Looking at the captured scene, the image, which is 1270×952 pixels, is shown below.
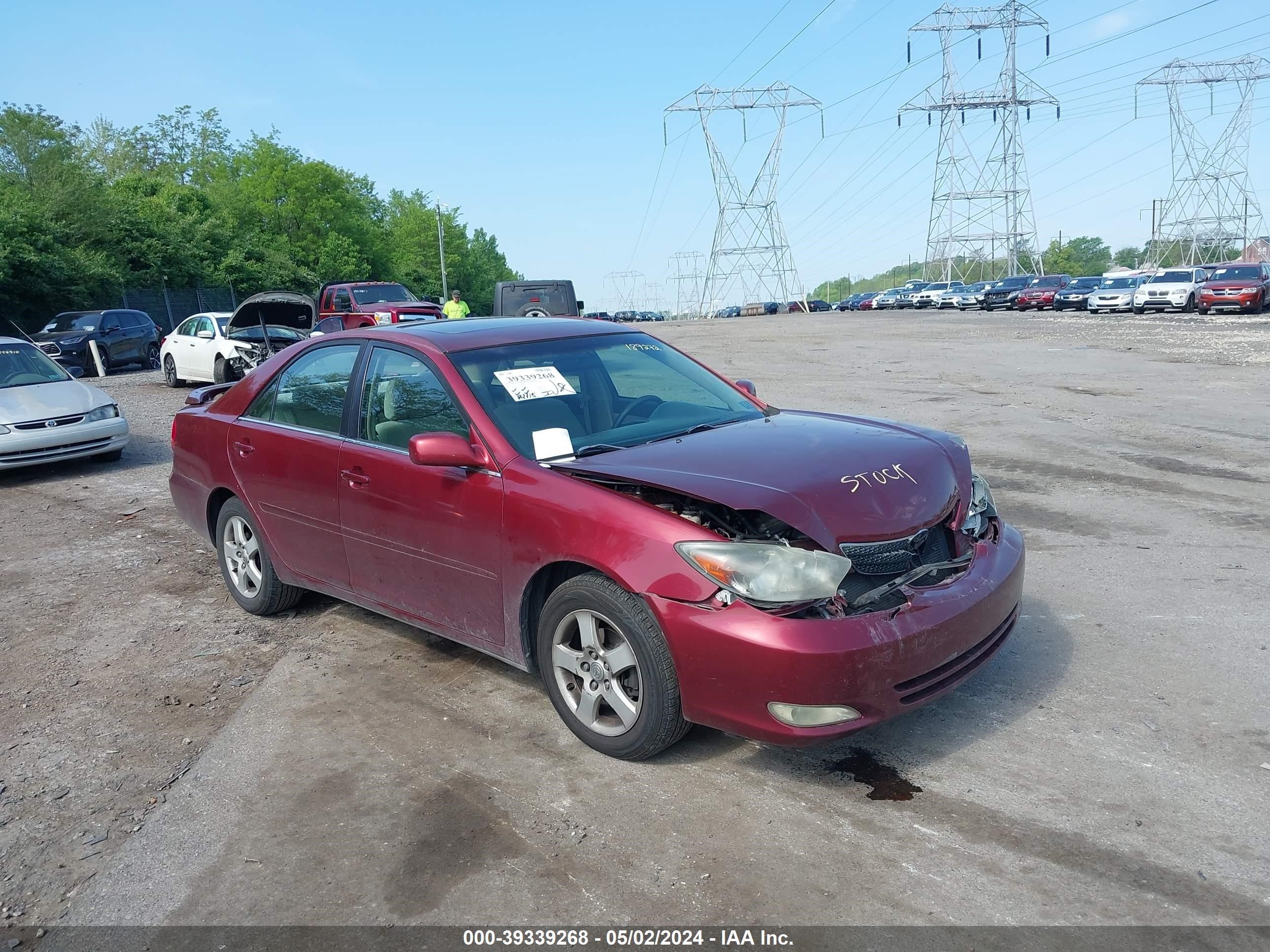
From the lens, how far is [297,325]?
55.3 ft

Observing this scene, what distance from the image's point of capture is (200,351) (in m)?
19.6

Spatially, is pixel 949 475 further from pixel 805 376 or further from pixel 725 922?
pixel 805 376

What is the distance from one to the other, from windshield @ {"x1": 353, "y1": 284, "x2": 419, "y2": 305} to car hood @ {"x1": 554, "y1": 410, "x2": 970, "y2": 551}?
72.4ft

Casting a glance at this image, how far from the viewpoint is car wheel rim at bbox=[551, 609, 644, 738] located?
367 cm

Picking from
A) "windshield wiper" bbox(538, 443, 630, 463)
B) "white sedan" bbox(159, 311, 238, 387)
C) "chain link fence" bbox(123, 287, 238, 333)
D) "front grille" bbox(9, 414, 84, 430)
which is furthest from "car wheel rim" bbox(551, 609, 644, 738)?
"chain link fence" bbox(123, 287, 238, 333)

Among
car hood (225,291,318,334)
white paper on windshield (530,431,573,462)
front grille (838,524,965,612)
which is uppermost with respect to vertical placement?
car hood (225,291,318,334)

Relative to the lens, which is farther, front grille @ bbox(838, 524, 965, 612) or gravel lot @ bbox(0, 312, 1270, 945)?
front grille @ bbox(838, 524, 965, 612)

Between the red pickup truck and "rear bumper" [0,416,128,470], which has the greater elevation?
the red pickup truck

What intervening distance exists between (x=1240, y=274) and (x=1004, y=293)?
16.4 metres

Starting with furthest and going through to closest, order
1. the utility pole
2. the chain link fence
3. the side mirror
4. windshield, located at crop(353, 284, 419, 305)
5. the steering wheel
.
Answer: the utility pole, the chain link fence, windshield, located at crop(353, 284, 419, 305), the steering wheel, the side mirror

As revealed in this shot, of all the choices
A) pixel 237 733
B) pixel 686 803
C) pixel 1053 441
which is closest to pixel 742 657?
pixel 686 803

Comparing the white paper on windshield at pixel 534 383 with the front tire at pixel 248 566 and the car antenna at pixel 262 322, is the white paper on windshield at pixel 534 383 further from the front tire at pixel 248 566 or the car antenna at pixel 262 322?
the car antenna at pixel 262 322

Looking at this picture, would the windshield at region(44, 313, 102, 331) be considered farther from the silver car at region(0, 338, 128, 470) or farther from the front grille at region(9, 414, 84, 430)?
the front grille at region(9, 414, 84, 430)

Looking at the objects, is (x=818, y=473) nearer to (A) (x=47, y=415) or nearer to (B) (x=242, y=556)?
(B) (x=242, y=556)
